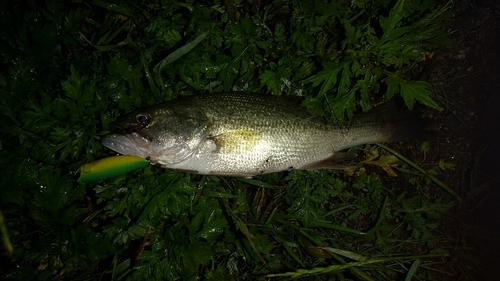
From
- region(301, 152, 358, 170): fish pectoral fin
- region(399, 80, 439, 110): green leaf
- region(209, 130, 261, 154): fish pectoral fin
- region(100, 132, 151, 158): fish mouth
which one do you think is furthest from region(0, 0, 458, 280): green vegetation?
region(209, 130, 261, 154): fish pectoral fin

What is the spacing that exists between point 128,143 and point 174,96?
64 cm

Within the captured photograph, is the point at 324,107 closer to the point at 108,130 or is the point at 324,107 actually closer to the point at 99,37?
the point at 108,130

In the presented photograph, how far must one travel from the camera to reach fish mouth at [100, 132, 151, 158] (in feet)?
7.96

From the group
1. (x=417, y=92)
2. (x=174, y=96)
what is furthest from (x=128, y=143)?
(x=417, y=92)

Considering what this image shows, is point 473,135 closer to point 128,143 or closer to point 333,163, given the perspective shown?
point 333,163

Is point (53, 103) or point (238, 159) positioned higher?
point (53, 103)

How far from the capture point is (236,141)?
8.55 feet

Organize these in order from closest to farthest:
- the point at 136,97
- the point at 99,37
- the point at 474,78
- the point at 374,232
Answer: the point at 136,97 → the point at 99,37 → the point at 374,232 → the point at 474,78

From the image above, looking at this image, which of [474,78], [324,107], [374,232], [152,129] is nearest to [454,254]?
[374,232]

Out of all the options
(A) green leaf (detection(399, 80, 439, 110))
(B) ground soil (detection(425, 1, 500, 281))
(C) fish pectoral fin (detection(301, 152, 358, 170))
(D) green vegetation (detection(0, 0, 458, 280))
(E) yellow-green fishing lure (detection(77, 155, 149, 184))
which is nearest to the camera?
(A) green leaf (detection(399, 80, 439, 110))

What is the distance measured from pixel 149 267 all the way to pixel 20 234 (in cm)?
120

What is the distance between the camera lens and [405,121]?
10.2 ft

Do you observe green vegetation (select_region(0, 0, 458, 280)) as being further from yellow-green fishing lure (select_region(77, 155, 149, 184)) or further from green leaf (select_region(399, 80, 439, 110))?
yellow-green fishing lure (select_region(77, 155, 149, 184))

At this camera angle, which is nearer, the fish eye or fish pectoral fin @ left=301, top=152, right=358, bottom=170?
the fish eye
